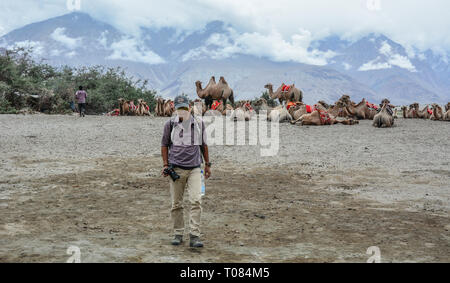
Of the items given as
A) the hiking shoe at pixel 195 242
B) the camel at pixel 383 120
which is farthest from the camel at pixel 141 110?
the hiking shoe at pixel 195 242

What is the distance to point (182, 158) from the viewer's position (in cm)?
521

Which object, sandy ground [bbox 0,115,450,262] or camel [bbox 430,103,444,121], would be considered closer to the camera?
sandy ground [bbox 0,115,450,262]

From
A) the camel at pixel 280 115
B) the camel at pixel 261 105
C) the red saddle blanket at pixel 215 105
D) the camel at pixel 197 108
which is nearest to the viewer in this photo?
the camel at pixel 197 108

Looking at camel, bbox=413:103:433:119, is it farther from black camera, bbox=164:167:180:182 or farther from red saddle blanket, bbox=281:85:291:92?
black camera, bbox=164:167:180:182

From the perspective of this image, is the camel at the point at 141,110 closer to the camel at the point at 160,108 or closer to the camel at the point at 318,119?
the camel at the point at 160,108

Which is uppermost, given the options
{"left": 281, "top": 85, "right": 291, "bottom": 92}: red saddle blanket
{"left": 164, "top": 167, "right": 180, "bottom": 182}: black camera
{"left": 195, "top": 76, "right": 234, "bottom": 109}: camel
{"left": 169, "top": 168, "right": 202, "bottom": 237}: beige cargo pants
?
{"left": 281, "top": 85, "right": 291, "bottom": 92}: red saddle blanket

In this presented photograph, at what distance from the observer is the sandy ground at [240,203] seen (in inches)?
191

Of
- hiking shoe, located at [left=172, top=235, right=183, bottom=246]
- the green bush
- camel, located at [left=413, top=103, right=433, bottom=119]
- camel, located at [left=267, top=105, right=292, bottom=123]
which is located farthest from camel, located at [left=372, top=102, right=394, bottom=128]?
the green bush

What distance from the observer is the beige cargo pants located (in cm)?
509

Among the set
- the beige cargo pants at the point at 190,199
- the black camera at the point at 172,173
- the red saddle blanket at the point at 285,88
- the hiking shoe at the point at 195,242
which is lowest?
the hiking shoe at the point at 195,242

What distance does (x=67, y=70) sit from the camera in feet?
105

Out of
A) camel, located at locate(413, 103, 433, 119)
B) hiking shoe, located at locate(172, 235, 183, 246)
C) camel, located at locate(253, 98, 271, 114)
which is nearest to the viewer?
hiking shoe, located at locate(172, 235, 183, 246)

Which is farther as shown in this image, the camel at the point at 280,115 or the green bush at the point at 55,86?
the green bush at the point at 55,86

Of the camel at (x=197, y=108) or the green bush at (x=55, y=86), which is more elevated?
the green bush at (x=55, y=86)
